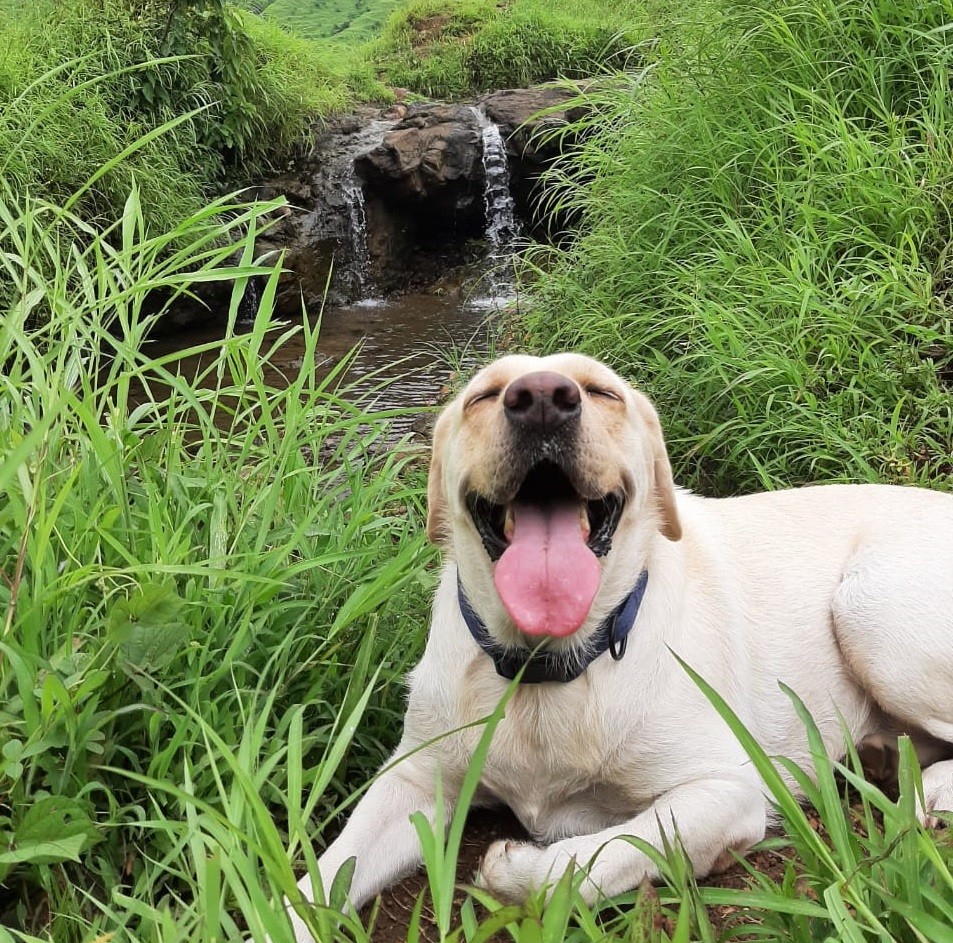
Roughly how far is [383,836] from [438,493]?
0.77m

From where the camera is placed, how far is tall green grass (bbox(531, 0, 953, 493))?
3.43 m

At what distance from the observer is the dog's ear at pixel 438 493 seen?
2213 millimetres

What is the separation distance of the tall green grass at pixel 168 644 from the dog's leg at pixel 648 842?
42 centimetres

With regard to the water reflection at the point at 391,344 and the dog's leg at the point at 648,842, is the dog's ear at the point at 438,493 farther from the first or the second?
the water reflection at the point at 391,344

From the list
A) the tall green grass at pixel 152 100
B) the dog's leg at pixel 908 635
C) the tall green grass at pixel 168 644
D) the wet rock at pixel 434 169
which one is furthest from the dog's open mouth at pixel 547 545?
the wet rock at pixel 434 169

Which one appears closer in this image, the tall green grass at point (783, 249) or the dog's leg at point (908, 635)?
the dog's leg at point (908, 635)

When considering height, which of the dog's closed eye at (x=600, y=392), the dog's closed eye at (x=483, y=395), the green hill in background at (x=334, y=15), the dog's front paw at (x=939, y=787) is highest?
the green hill in background at (x=334, y=15)

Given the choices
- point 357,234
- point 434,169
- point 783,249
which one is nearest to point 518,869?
point 783,249

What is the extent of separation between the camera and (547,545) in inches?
75.9

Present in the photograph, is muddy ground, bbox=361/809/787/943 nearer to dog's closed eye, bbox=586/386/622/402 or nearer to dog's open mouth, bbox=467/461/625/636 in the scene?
dog's open mouth, bbox=467/461/625/636

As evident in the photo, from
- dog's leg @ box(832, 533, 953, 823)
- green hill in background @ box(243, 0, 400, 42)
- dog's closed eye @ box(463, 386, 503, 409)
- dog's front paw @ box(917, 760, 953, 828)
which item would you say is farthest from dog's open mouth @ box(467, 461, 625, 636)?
green hill in background @ box(243, 0, 400, 42)

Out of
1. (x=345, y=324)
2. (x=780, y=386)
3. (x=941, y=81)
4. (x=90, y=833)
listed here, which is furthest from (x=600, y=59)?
(x=90, y=833)

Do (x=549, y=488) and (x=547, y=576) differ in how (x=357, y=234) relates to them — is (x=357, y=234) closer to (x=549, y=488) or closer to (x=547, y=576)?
(x=549, y=488)

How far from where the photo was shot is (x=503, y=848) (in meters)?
1.89
